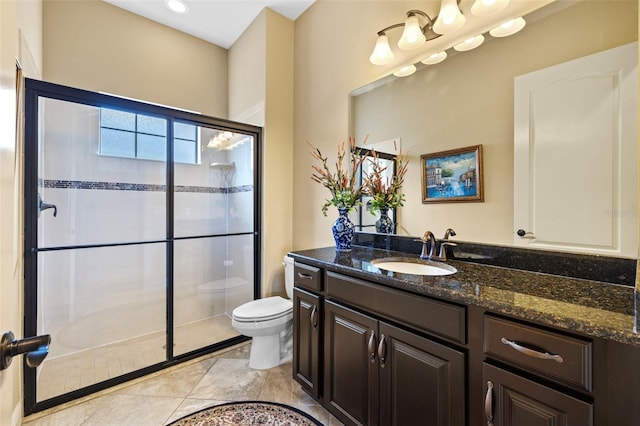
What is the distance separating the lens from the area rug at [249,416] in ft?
5.21

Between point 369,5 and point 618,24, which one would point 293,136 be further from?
point 618,24

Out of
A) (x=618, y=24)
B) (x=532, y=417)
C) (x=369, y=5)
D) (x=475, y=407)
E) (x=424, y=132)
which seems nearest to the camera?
(x=532, y=417)

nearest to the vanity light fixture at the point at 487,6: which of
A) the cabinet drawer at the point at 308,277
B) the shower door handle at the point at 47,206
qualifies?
the cabinet drawer at the point at 308,277

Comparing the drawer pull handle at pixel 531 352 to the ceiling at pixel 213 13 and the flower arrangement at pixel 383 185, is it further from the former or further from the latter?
the ceiling at pixel 213 13

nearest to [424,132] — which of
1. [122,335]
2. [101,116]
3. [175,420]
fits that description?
[175,420]

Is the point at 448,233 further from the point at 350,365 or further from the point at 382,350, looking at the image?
the point at 350,365

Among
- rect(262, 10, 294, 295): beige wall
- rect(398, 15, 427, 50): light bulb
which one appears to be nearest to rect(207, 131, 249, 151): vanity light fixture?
rect(262, 10, 294, 295): beige wall

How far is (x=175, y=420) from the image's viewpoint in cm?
161

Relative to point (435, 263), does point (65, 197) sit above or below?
above

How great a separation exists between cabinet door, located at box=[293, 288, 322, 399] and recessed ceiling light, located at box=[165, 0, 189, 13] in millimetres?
2658

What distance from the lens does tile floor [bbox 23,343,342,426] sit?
164cm

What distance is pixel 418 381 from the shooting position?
1128mm

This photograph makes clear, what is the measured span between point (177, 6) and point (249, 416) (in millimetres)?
3273

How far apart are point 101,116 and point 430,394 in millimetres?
3000
